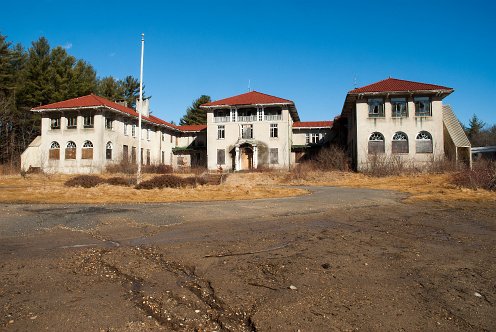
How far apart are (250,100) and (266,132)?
4.29 metres

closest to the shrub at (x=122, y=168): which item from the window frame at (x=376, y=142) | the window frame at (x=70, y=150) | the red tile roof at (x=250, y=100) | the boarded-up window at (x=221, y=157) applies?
the window frame at (x=70, y=150)

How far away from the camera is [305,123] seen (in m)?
46.0

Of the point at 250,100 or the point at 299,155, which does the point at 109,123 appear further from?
the point at 299,155

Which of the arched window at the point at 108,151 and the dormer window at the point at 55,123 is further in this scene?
the dormer window at the point at 55,123

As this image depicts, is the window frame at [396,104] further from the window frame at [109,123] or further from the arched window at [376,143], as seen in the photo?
A: the window frame at [109,123]

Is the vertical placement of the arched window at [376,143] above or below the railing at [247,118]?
below

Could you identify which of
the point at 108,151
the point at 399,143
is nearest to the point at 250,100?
the point at 108,151

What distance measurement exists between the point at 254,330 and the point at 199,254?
108 inches

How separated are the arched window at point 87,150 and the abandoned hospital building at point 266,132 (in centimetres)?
11

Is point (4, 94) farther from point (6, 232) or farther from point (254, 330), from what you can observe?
point (254, 330)

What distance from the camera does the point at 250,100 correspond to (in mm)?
41719

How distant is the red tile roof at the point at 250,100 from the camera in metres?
40.6

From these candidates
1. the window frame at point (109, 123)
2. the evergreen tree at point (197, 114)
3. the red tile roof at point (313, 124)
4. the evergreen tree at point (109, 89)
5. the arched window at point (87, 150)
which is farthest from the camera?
the evergreen tree at point (197, 114)

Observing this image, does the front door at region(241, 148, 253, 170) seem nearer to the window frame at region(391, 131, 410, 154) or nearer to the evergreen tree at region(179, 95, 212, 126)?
the window frame at region(391, 131, 410, 154)
